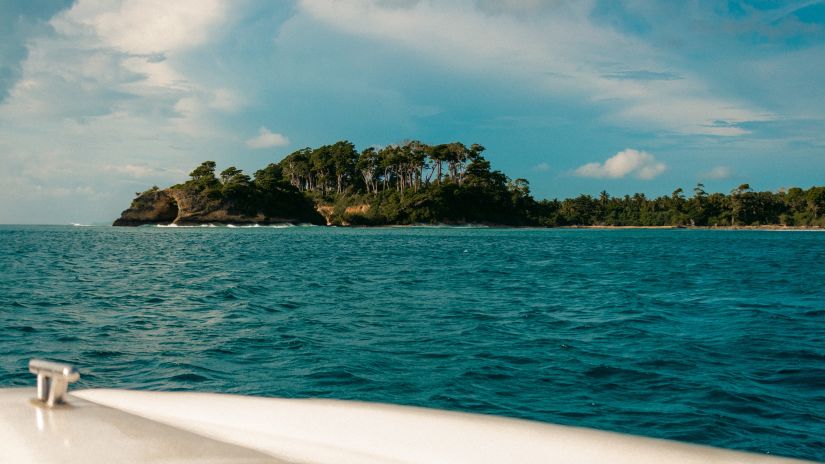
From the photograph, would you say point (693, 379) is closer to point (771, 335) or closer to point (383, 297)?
point (771, 335)

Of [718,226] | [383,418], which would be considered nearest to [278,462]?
[383,418]

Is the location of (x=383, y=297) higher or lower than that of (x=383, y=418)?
lower

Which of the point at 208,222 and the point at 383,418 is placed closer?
the point at 383,418

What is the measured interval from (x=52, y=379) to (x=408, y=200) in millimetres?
127348

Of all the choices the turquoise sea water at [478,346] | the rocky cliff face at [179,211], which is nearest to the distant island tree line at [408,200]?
the rocky cliff face at [179,211]

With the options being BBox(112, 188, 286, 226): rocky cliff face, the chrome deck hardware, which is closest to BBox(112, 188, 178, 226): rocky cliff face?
BBox(112, 188, 286, 226): rocky cliff face

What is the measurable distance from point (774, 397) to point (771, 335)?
4346 mm

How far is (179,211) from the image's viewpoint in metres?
124

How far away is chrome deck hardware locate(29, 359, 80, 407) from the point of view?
2.08 meters

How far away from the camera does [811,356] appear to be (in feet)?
27.9

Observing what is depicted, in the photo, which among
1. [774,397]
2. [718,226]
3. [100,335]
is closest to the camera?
[774,397]

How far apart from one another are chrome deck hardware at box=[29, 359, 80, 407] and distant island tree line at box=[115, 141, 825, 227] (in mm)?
126067

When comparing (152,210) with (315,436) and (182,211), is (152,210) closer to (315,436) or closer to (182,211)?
(182,211)

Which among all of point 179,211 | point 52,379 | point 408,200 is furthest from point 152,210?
point 52,379
